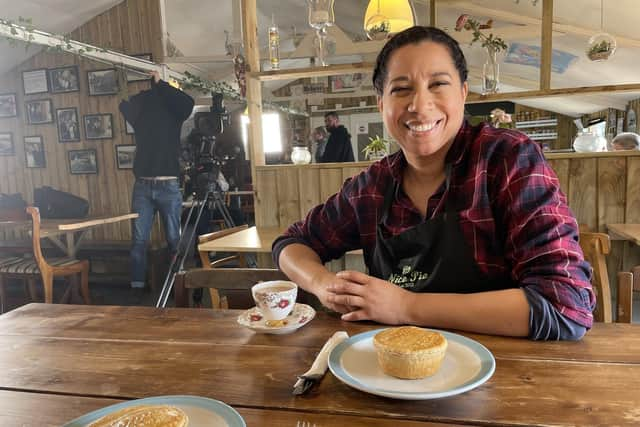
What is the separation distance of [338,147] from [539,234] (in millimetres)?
4074

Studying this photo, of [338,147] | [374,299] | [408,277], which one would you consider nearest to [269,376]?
[374,299]

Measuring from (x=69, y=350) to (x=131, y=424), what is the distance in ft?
1.64

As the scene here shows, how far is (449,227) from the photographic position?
1.03 meters

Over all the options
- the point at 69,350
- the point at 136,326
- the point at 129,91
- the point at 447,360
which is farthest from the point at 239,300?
the point at 129,91

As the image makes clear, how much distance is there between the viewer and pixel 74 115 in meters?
5.45

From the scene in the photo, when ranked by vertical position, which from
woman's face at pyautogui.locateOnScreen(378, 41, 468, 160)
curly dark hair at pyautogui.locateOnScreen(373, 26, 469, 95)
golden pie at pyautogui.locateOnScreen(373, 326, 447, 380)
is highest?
curly dark hair at pyautogui.locateOnScreen(373, 26, 469, 95)

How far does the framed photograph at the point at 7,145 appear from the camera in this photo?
5.71 metres

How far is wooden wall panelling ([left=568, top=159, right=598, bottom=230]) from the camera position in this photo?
2305 mm

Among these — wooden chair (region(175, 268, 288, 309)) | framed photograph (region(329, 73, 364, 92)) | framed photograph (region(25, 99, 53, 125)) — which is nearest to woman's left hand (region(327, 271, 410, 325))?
wooden chair (region(175, 268, 288, 309))

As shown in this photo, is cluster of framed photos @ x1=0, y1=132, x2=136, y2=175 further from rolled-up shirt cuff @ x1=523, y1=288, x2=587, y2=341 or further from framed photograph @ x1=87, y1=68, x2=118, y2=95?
rolled-up shirt cuff @ x1=523, y1=288, x2=587, y2=341

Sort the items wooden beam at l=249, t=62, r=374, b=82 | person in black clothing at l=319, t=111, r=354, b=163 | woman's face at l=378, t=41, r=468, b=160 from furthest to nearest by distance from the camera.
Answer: person in black clothing at l=319, t=111, r=354, b=163
wooden beam at l=249, t=62, r=374, b=82
woman's face at l=378, t=41, r=468, b=160

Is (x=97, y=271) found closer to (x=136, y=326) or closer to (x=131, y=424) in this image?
(x=136, y=326)

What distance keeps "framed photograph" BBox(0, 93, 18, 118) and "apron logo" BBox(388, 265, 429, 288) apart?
6.21m

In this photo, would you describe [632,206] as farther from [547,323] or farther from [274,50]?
[274,50]
